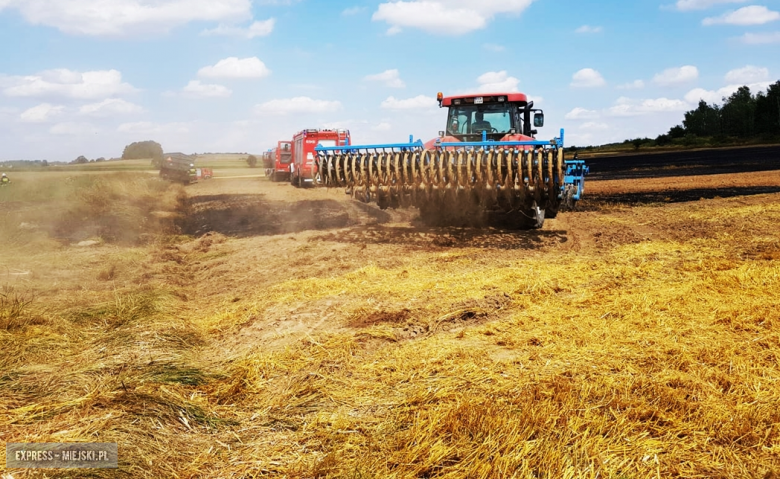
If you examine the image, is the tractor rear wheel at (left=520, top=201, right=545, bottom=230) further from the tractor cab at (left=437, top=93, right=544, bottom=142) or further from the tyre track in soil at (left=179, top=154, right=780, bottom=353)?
the tractor cab at (left=437, top=93, right=544, bottom=142)

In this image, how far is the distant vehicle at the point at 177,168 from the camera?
34562mm

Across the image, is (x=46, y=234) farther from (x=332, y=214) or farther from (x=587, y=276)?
(x=587, y=276)

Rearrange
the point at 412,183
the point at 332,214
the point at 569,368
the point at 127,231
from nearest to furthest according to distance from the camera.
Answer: the point at 569,368, the point at 412,183, the point at 127,231, the point at 332,214

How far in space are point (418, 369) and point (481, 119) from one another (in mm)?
8607

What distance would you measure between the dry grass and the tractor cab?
4417 mm

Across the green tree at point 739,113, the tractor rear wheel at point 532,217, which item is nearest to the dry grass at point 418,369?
the tractor rear wheel at point 532,217

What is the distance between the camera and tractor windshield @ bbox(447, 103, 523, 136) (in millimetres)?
11781

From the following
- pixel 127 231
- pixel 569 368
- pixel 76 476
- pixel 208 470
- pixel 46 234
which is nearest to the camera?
pixel 76 476

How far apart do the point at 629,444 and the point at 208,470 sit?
2.39 m

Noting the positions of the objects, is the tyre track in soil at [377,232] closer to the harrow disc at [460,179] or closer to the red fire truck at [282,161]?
the harrow disc at [460,179]

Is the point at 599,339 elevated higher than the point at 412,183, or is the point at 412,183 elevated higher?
the point at 412,183

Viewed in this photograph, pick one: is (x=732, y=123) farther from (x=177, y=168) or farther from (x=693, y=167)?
(x=177, y=168)

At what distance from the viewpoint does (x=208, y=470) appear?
3.11 m

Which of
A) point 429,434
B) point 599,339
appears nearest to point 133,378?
point 429,434
